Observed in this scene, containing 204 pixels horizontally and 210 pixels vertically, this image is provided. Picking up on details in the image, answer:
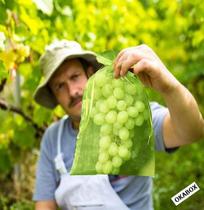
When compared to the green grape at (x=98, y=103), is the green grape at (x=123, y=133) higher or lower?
lower

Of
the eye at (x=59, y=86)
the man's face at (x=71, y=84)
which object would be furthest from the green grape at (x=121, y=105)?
the eye at (x=59, y=86)

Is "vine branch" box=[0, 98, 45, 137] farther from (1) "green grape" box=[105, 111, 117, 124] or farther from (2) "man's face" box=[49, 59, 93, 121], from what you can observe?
(1) "green grape" box=[105, 111, 117, 124]

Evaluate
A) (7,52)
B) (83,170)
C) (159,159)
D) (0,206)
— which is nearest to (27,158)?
(0,206)

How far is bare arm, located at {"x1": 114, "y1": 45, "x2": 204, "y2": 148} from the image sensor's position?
1367mm

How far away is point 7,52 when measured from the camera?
222cm

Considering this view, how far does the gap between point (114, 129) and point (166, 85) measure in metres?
0.19

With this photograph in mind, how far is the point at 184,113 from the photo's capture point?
5.11 ft

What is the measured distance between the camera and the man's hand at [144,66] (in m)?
1.36

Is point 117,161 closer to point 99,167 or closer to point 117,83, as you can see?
point 99,167

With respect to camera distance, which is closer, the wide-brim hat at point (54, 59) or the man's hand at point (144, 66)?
the man's hand at point (144, 66)

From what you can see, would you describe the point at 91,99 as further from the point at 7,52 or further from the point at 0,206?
the point at 0,206

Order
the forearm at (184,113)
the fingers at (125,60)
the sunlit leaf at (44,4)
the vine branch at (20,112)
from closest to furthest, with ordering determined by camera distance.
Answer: the fingers at (125,60) < the forearm at (184,113) < the sunlit leaf at (44,4) < the vine branch at (20,112)

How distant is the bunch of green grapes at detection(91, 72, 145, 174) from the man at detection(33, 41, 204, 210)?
0.40ft

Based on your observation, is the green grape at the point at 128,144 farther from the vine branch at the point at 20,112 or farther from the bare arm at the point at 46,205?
the vine branch at the point at 20,112
